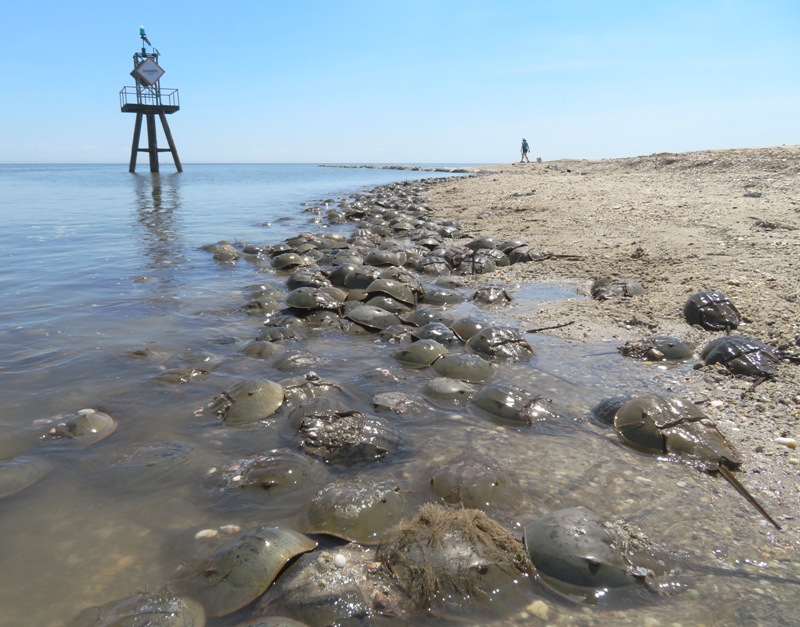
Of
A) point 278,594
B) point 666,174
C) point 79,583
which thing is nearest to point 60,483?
point 79,583

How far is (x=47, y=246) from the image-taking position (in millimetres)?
10289

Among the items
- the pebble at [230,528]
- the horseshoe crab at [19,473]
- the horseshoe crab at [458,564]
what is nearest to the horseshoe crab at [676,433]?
the horseshoe crab at [458,564]

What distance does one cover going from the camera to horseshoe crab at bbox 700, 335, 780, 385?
3607 mm

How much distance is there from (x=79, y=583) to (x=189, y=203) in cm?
1994

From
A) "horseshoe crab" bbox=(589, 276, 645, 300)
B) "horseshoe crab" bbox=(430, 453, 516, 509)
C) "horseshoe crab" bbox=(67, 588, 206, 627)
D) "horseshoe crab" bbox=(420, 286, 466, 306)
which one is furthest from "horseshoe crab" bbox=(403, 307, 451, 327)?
"horseshoe crab" bbox=(67, 588, 206, 627)

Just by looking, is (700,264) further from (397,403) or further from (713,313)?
(397,403)

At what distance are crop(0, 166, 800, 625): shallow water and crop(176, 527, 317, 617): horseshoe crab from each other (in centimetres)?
8

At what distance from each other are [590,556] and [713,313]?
3.47 metres

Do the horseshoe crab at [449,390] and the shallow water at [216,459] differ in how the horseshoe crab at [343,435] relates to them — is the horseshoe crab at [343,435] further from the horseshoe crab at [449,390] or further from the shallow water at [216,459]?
the horseshoe crab at [449,390]

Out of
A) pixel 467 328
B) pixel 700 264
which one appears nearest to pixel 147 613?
pixel 467 328

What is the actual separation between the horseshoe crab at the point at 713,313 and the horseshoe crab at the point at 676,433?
1909 millimetres

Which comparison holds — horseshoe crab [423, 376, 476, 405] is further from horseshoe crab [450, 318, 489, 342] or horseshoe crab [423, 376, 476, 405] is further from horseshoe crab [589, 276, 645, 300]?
horseshoe crab [589, 276, 645, 300]

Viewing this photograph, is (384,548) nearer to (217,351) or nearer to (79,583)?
(79,583)

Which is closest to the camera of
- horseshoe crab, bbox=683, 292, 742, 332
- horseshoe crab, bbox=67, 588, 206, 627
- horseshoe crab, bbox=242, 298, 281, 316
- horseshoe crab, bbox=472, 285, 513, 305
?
horseshoe crab, bbox=67, 588, 206, 627
